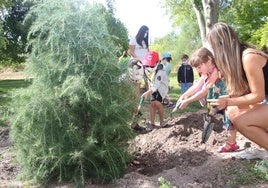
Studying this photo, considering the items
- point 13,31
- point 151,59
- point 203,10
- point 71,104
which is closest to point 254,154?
point 71,104

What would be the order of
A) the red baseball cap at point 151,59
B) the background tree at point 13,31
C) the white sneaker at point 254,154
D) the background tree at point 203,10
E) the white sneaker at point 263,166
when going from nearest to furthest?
the white sneaker at point 263,166 → the white sneaker at point 254,154 → the red baseball cap at point 151,59 → the background tree at point 203,10 → the background tree at point 13,31

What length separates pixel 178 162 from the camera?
5.20 meters

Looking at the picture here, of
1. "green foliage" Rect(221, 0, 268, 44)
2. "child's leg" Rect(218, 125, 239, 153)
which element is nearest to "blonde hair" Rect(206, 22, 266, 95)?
"child's leg" Rect(218, 125, 239, 153)

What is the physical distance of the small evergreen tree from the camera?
4.31 metres

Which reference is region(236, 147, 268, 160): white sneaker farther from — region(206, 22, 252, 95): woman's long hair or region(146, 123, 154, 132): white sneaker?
region(146, 123, 154, 132): white sneaker

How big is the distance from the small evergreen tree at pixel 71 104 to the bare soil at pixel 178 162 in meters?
0.23

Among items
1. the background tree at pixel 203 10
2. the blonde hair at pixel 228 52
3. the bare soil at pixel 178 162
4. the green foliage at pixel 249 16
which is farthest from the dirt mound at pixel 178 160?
the green foliage at pixel 249 16

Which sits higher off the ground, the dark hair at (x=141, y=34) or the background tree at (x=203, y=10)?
the background tree at (x=203, y=10)

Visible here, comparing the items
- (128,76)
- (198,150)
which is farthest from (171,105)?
(128,76)

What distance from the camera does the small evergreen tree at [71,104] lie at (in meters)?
4.31

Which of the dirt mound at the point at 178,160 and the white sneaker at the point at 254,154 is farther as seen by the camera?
the white sneaker at the point at 254,154

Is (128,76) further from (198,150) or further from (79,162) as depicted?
(198,150)

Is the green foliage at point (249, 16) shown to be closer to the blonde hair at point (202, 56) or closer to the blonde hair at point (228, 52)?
the blonde hair at point (202, 56)

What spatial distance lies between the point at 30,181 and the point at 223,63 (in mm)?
2408
